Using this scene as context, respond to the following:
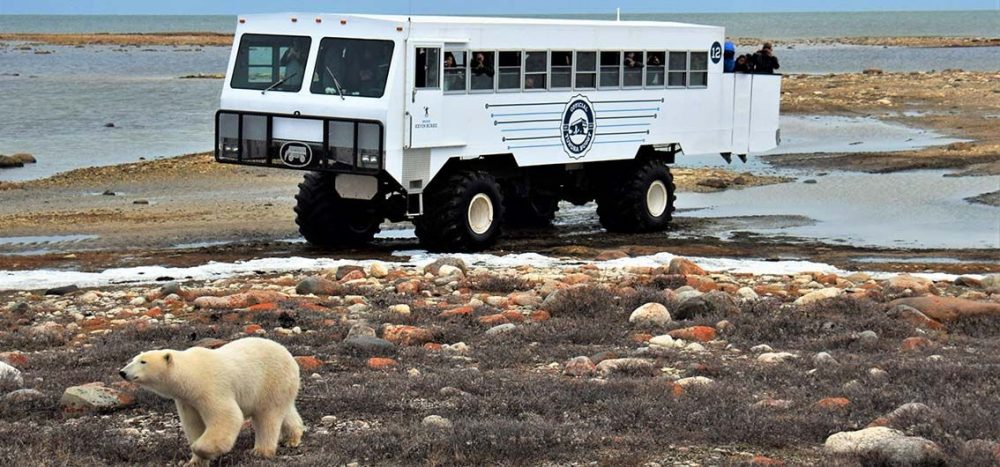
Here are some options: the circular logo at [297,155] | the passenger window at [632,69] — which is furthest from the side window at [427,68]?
the passenger window at [632,69]

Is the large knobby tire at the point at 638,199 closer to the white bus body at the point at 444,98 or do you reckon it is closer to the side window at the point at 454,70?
the white bus body at the point at 444,98

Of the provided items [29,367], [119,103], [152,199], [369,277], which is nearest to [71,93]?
[119,103]

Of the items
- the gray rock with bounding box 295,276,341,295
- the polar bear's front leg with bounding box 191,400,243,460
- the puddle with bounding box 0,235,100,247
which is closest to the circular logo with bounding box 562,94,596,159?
the gray rock with bounding box 295,276,341,295

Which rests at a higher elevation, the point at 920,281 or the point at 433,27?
the point at 433,27

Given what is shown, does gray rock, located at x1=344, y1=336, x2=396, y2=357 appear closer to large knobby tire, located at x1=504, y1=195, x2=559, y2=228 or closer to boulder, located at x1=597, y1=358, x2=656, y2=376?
boulder, located at x1=597, y1=358, x2=656, y2=376

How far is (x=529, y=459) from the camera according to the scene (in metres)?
7.67

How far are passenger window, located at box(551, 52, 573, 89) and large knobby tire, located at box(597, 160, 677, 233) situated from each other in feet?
7.03

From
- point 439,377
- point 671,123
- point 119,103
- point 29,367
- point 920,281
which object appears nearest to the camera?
point 439,377

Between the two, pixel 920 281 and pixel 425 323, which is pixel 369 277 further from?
pixel 920 281

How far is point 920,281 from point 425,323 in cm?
531

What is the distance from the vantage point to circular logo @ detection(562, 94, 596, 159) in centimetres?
1988

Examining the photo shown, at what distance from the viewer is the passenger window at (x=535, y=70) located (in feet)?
63.5

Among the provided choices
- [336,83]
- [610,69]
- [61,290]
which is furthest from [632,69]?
[61,290]

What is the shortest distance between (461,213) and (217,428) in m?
11.4
